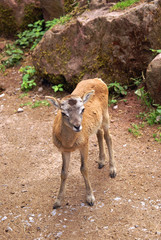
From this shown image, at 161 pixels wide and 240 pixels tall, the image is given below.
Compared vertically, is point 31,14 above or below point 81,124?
above

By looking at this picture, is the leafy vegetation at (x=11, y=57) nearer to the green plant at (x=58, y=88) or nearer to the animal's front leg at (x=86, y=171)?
the green plant at (x=58, y=88)

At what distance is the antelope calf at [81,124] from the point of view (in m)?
4.64

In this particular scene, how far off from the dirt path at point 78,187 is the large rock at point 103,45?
101 cm

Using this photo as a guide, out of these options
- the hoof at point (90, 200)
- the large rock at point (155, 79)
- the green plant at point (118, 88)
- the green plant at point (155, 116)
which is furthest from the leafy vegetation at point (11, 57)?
the hoof at point (90, 200)

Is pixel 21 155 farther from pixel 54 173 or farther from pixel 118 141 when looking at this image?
pixel 118 141

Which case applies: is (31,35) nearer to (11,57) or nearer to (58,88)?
(11,57)

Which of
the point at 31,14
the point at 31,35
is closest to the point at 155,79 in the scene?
the point at 31,35

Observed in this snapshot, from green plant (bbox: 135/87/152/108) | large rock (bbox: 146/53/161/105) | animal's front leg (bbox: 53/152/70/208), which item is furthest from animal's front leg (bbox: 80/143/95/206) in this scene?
green plant (bbox: 135/87/152/108)

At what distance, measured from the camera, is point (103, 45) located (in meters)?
8.84

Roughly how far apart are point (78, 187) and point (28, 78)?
5.74 m

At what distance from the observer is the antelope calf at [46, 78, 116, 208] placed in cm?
464

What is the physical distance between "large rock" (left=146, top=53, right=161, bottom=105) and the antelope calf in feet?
6.45

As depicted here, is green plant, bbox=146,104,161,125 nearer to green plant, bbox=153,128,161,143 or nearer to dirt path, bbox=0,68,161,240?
dirt path, bbox=0,68,161,240

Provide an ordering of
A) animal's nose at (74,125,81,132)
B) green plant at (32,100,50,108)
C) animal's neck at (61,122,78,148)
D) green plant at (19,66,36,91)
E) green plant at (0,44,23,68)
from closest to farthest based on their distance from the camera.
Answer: animal's nose at (74,125,81,132), animal's neck at (61,122,78,148), green plant at (32,100,50,108), green plant at (19,66,36,91), green plant at (0,44,23,68)
